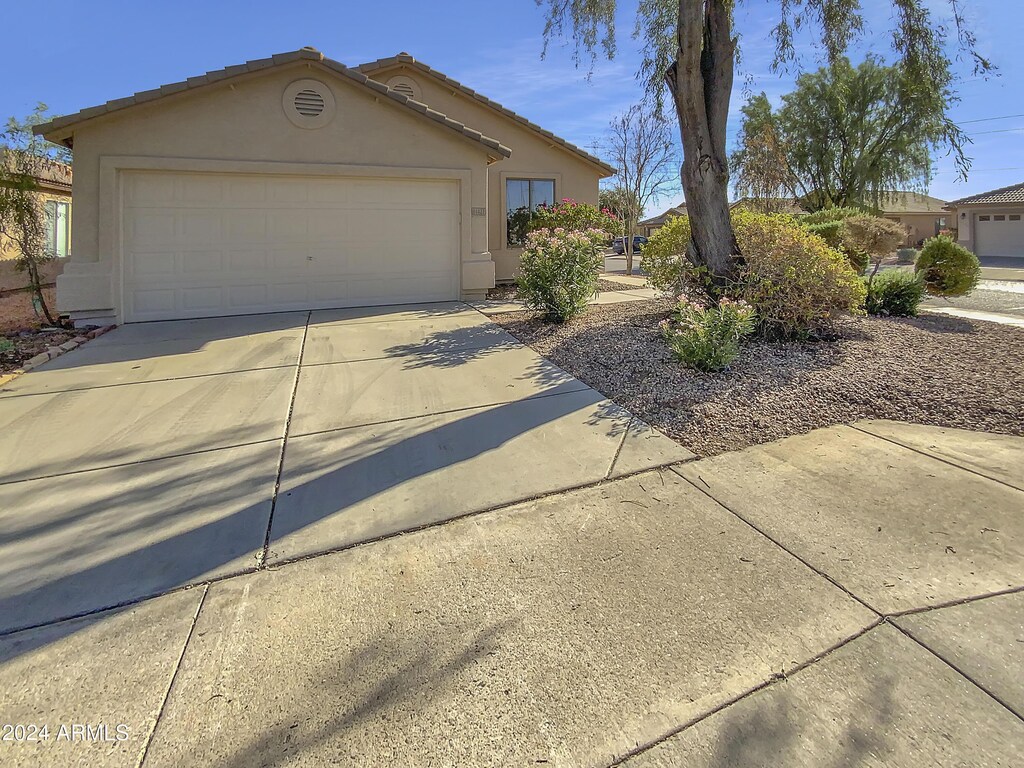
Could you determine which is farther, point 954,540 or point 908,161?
point 908,161

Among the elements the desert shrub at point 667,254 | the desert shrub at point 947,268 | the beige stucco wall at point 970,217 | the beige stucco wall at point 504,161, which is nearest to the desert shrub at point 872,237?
the desert shrub at point 947,268

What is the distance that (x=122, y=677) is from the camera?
7.10 feet

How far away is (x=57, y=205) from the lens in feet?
42.5

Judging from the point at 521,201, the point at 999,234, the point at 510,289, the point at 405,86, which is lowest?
the point at 510,289

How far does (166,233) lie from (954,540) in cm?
1088

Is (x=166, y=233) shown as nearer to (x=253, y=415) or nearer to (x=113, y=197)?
(x=113, y=197)

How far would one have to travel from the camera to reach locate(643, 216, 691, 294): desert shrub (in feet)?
28.1

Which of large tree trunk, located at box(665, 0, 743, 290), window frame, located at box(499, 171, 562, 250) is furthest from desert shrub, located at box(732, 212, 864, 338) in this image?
window frame, located at box(499, 171, 562, 250)

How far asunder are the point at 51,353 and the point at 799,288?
380 inches

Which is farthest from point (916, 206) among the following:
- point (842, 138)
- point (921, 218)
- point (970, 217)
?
point (842, 138)

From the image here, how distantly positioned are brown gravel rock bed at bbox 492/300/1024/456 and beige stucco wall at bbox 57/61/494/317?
5.13 metres

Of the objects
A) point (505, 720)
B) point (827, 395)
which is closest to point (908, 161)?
point (827, 395)

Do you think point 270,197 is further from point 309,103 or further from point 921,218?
point 921,218

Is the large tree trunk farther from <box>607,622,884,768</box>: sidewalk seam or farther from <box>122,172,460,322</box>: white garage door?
<box>607,622,884,768</box>: sidewalk seam
